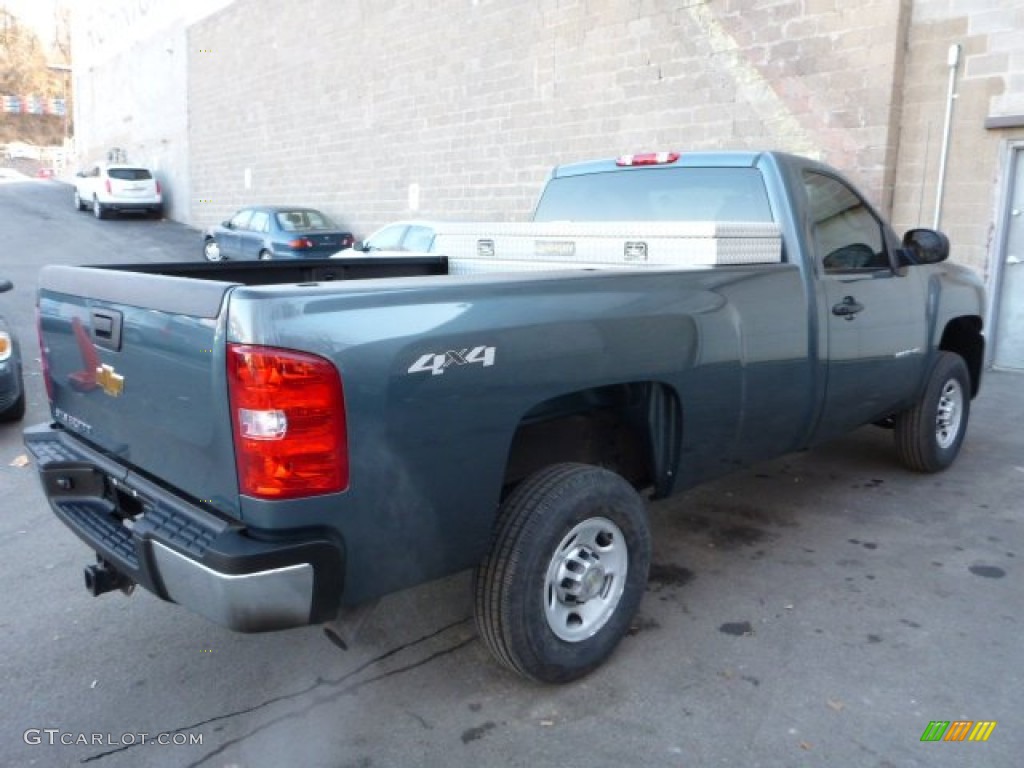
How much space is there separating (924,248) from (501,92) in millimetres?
11436

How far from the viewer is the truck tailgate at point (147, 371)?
2.47m

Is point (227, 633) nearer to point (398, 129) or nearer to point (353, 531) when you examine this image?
point (353, 531)

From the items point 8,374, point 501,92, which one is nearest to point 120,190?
point 501,92

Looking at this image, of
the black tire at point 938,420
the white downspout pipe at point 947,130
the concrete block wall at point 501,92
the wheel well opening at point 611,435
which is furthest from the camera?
the concrete block wall at point 501,92

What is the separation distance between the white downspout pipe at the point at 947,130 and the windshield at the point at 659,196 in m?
6.19

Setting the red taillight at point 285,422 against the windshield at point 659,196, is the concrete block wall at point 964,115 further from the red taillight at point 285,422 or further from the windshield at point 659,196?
the red taillight at point 285,422

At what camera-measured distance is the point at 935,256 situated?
4961mm

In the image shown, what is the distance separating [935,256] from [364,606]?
3946 mm

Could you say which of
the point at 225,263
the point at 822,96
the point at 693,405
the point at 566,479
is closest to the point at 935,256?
the point at 693,405

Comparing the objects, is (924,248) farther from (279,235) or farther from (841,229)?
(279,235)

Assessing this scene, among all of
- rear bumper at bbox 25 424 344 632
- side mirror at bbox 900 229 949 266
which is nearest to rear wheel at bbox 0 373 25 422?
rear bumper at bbox 25 424 344 632

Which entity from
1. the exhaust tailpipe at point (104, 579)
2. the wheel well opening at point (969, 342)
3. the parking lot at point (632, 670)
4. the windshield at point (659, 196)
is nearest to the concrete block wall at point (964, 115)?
the wheel well opening at point (969, 342)

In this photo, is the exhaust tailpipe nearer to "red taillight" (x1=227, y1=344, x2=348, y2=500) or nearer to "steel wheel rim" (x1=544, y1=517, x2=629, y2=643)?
"red taillight" (x1=227, y1=344, x2=348, y2=500)

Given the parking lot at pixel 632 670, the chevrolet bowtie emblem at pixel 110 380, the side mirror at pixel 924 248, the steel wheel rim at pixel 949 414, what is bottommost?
the parking lot at pixel 632 670
